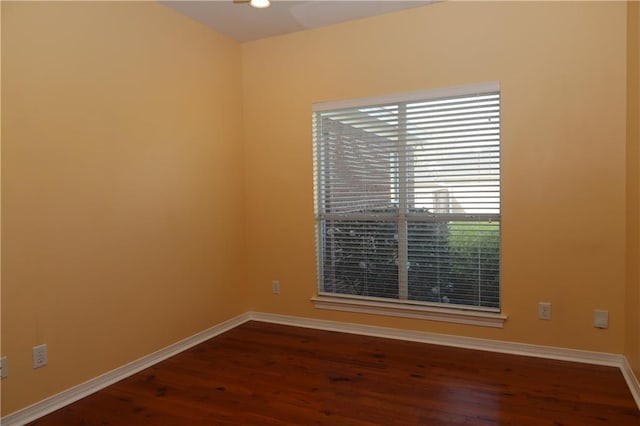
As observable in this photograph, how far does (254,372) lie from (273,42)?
2.85 m

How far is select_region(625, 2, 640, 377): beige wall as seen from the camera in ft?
8.23

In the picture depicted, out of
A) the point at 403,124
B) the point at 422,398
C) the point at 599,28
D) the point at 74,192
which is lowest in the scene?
the point at 422,398

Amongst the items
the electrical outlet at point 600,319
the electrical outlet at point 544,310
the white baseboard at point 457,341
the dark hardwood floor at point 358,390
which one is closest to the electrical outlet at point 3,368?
the dark hardwood floor at point 358,390

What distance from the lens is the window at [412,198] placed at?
10.7 feet

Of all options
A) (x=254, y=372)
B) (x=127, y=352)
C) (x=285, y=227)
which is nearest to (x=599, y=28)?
(x=285, y=227)

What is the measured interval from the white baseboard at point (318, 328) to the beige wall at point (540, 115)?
64 millimetres

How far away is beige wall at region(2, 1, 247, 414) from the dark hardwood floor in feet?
1.27

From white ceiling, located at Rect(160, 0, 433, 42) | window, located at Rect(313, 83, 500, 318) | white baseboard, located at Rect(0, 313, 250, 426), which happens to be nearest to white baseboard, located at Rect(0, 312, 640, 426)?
white baseboard, located at Rect(0, 313, 250, 426)

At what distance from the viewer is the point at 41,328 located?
246 cm

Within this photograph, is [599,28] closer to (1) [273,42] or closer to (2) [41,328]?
(1) [273,42]

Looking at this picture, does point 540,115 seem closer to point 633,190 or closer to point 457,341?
point 633,190

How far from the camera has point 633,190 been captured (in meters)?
2.63

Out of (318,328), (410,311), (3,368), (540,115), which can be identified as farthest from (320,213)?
(3,368)

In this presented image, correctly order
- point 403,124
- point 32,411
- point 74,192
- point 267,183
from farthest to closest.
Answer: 1. point 267,183
2. point 403,124
3. point 74,192
4. point 32,411
